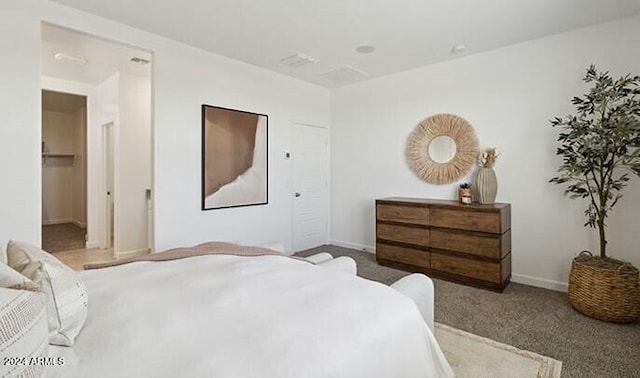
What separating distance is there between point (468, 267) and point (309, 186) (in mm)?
2636

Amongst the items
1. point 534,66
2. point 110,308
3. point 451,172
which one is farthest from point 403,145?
point 110,308

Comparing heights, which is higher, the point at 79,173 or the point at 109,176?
the point at 79,173

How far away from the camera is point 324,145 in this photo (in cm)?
546

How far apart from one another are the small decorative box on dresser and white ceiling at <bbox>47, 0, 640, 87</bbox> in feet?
6.00

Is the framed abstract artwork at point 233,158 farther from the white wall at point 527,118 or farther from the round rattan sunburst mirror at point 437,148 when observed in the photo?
the round rattan sunburst mirror at point 437,148

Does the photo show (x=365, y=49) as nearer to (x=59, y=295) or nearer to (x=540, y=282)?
(x=540, y=282)

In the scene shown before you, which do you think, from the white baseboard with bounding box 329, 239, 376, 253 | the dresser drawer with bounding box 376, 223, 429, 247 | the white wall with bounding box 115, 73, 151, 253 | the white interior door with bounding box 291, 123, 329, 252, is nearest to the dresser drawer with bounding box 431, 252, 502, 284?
the dresser drawer with bounding box 376, 223, 429, 247

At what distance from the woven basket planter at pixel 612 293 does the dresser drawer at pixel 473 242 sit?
0.72 metres

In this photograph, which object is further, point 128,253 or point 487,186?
point 128,253

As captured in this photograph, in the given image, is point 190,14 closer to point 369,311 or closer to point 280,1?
point 280,1

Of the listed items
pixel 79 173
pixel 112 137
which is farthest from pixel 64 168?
pixel 112 137

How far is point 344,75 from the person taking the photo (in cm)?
472

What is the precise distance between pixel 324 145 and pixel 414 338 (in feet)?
14.0

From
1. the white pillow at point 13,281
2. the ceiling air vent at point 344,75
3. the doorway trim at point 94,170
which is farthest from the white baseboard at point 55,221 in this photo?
the white pillow at point 13,281
